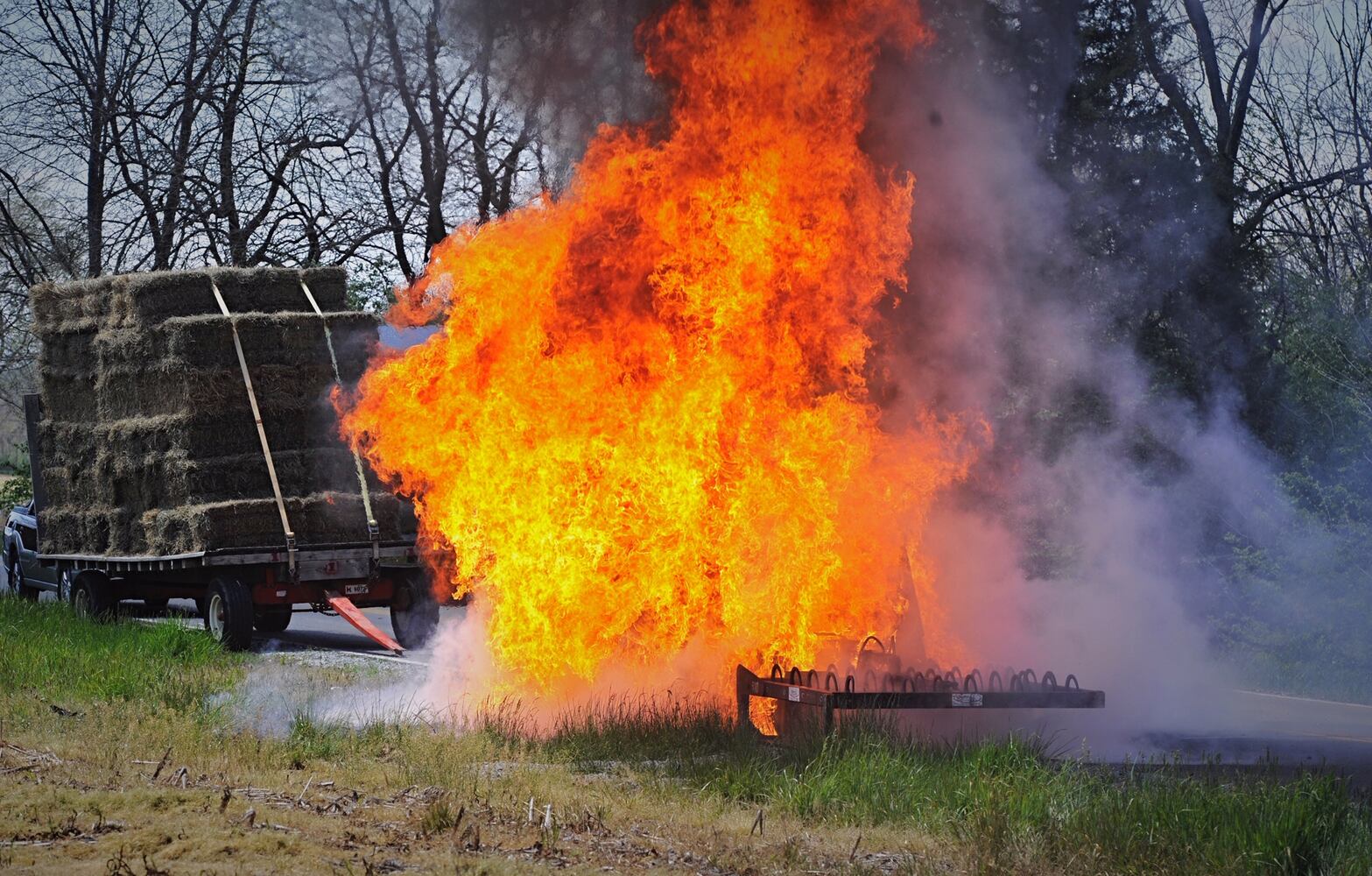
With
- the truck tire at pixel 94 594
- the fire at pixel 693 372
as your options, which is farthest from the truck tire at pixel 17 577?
the fire at pixel 693 372

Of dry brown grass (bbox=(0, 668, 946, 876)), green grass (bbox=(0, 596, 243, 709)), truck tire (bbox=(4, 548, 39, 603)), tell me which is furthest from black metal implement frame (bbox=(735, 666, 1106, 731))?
truck tire (bbox=(4, 548, 39, 603))

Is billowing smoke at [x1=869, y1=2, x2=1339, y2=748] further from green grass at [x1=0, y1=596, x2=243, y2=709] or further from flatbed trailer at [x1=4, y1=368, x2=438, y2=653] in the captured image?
flatbed trailer at [x1=4, y1=368, x2=438, y2=653]

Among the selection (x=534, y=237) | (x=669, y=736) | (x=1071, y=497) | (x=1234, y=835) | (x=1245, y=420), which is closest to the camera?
(x=1234, y=835)

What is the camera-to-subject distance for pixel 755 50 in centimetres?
1025

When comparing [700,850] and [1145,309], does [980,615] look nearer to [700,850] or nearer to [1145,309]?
[700,850]

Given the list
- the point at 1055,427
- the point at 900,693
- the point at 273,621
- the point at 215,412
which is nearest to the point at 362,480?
the point at 215,412

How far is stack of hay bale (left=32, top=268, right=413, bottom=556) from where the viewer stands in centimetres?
1614

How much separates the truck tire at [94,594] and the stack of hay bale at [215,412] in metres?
0.52

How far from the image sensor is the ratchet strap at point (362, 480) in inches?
644

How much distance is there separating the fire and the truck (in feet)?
18.2

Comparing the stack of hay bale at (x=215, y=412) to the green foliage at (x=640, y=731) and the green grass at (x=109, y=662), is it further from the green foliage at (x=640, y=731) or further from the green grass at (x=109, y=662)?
the green foliage at (x=640, y=731)

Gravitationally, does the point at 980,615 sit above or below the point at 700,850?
above

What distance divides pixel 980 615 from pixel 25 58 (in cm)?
2611

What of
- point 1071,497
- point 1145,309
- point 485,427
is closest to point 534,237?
point 485,427
